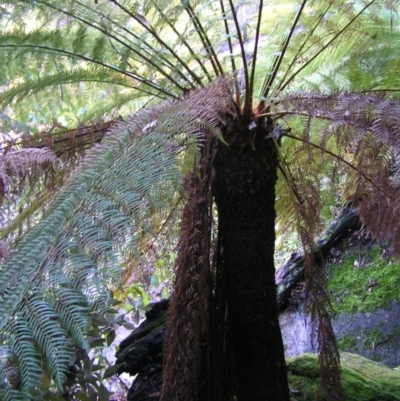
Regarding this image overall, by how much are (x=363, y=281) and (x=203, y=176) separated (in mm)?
1851

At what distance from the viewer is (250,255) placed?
5.05 ft

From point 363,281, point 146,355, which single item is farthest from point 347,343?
point 146,355

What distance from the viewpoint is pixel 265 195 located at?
155 cm

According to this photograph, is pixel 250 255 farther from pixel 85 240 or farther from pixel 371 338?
pixel 371 338

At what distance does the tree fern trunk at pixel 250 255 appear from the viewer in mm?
1522

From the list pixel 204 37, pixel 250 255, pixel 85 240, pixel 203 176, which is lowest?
pixel 85 240

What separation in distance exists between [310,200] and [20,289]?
1.26 m

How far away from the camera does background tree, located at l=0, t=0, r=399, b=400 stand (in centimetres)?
90

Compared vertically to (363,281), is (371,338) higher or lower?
lower

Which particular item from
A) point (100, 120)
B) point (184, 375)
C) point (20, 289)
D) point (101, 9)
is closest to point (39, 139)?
point (100, 120)

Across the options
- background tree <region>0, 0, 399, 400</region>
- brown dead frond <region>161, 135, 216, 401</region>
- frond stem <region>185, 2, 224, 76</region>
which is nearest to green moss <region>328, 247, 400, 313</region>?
background tree <region>0, 0, 399, 400</region>

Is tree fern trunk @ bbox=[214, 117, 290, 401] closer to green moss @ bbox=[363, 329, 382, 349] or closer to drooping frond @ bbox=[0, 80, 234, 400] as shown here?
drooping frond @ bbox=[0, 80, 234, 400]

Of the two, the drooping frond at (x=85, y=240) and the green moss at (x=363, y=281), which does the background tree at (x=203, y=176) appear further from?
the green moss at (x=363, y=281)

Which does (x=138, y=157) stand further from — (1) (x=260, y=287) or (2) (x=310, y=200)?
(2) (x=310, y=200)
